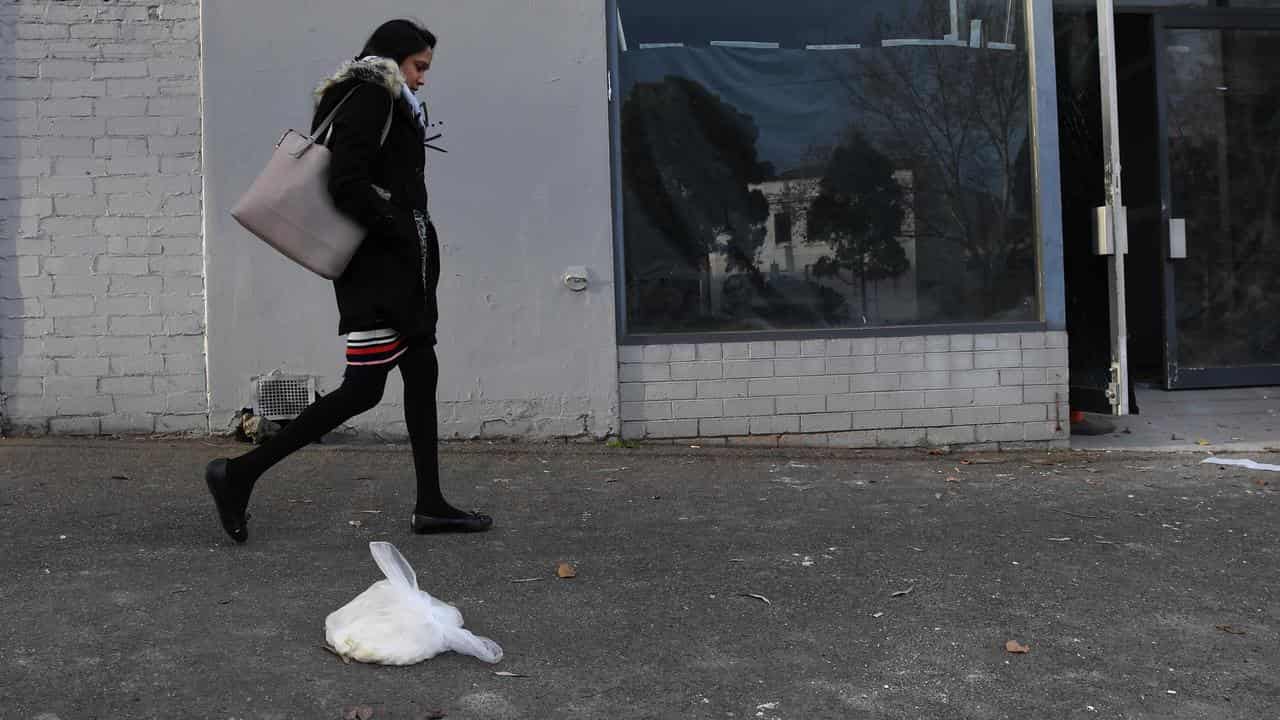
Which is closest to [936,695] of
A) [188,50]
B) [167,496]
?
[167,496]

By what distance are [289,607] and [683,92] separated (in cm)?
398

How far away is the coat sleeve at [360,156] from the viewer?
12.5 ft

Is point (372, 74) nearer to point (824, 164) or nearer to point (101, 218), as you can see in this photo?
point (101, 218)

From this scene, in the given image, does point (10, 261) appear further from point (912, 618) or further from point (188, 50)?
point (912, 618)

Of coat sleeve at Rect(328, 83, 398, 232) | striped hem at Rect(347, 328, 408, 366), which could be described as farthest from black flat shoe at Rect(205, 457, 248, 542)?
coat sleeve at Rect(328, 83, 398, 232)

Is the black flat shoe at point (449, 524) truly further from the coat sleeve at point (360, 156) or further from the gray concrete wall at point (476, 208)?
the gray concrete wall at point (476, 208)

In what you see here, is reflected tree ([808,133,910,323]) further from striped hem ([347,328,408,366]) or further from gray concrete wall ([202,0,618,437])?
striped hem ([347,328,408,366])

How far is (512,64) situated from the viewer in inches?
246

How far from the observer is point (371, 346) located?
4016 mm

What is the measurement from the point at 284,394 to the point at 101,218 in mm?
1353

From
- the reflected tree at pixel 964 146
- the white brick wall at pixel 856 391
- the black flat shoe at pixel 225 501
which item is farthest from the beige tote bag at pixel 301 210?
the reflected tree at pixel 964 146

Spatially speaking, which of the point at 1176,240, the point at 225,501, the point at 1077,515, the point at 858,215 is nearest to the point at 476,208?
the point at 858,215

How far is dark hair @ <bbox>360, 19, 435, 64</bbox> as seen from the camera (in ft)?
13.3

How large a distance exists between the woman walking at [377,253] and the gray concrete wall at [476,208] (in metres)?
2.05
